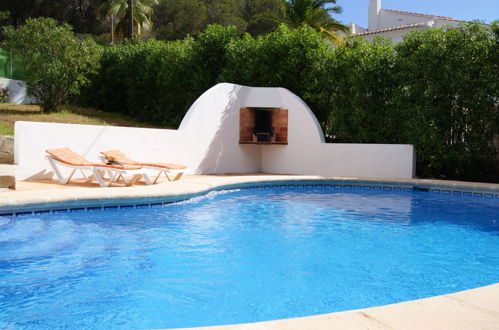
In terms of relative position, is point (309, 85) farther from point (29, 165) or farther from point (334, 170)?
point (29, 165)

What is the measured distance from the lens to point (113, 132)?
11.4m

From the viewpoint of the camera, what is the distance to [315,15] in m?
25.2

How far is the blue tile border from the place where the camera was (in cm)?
774

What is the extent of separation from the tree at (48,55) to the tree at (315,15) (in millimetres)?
12341

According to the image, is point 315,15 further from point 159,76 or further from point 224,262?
point 224,262

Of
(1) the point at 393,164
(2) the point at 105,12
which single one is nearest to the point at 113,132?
(1) the point at 393,164

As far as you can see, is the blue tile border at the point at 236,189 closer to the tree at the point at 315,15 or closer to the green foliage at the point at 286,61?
the green foliage at the point at 286,61

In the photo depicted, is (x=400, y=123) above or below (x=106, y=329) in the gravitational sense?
above

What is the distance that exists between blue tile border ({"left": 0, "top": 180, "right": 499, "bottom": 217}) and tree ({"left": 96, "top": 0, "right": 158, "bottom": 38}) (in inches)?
738

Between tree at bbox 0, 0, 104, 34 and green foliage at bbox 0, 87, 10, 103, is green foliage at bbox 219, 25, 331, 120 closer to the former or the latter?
green foliage at bbox 0, 87, 10, 103

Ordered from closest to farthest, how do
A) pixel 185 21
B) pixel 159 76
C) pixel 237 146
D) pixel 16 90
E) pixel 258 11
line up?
pixel 237 146 < pixel 159 76 < pixel 16 90 < pixel 185 21 < pixel 258 11

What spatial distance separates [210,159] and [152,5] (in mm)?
22110

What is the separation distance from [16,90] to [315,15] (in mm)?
15672

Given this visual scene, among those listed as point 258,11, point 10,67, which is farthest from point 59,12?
point 258,11
